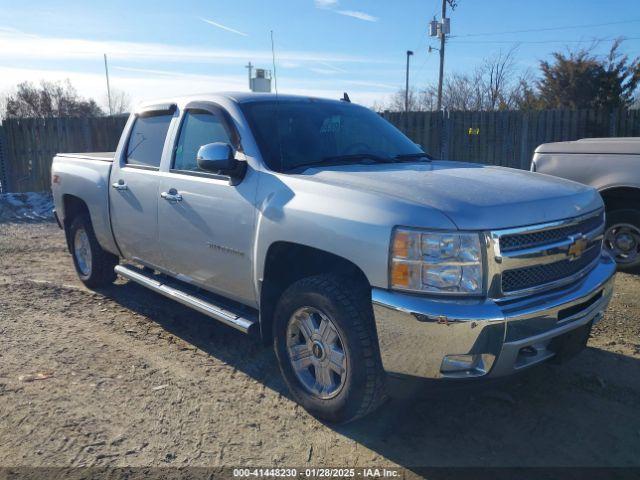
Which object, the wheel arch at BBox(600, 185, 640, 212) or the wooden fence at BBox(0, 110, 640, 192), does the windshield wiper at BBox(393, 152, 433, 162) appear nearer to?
the wheel arch at BBox(600, 185, 640, 212)

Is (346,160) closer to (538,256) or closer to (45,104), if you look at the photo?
(538,256)

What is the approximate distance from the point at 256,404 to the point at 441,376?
1381mm

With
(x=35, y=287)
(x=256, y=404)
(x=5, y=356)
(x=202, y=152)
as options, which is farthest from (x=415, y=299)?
(x=35, y=287)

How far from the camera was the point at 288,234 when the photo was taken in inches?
129

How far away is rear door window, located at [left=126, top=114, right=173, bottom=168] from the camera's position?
4750 mm

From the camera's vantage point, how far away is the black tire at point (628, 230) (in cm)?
604

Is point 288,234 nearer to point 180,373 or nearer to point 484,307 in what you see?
point 484,307

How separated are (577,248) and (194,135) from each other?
286cm

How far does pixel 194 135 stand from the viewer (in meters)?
4.38

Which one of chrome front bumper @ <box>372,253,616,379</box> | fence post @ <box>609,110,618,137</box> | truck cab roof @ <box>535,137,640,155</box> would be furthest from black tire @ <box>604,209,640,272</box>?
fence post @ <box>609,110,618,137</box>

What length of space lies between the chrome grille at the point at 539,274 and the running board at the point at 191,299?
5.53 ft

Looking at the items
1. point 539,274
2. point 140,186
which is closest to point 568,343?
point 539,274

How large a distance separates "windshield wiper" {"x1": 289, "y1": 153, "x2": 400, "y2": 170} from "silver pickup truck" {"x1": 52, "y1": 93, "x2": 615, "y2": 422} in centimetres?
2

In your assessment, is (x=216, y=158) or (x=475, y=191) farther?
(x=216, y=158)
